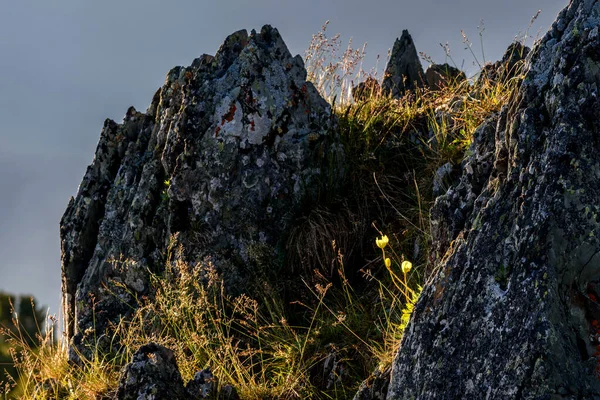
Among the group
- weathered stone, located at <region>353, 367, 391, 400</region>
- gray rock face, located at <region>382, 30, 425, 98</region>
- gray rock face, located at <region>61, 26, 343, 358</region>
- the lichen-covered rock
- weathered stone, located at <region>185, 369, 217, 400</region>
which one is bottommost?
weathered stone, located at <region>353, 367, 391, 400</region>

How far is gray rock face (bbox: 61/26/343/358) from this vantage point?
7.27 m

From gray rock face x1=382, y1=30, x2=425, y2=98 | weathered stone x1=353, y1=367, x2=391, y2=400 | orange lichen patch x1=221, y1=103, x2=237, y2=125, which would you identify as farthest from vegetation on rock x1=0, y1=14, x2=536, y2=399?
gray rock face x1=382, y1=30, x2=425, y2=98

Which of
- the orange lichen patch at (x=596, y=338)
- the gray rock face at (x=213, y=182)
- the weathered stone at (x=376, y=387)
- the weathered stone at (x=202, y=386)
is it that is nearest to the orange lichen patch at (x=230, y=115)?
the gray rock face at (x=213, y=182)

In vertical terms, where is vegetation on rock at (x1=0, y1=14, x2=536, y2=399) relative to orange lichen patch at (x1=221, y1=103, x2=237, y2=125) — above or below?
below

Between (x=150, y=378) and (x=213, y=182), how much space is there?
252 cm

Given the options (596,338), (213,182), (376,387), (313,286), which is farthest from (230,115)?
(596,338)

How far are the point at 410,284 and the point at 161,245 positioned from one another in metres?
2.81

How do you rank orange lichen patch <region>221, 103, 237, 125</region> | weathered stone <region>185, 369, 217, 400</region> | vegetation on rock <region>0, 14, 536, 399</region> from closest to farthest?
1. weathered stone <region>185, 369, 217, 400</region>
2. vegetation on rock <region>0, 14, 536, 399</region>
3. orange lichen patch <region>221, 103, 237, 125</region>

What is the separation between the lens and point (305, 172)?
7.48m

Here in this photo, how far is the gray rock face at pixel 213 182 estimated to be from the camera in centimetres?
727

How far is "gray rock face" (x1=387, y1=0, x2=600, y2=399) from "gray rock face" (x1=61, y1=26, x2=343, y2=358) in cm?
330

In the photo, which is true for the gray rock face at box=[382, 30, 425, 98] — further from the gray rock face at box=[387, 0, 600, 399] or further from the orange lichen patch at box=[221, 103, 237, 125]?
the gray rock face at box=[387, 0, 600, 399]

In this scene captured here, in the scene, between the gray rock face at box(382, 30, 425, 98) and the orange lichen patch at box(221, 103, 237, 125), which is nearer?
the orange lichen patch at box(221, 103, 237, 125)

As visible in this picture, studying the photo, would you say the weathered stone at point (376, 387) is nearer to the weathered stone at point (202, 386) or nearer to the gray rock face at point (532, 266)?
the gray rock face at point (532, 266)
